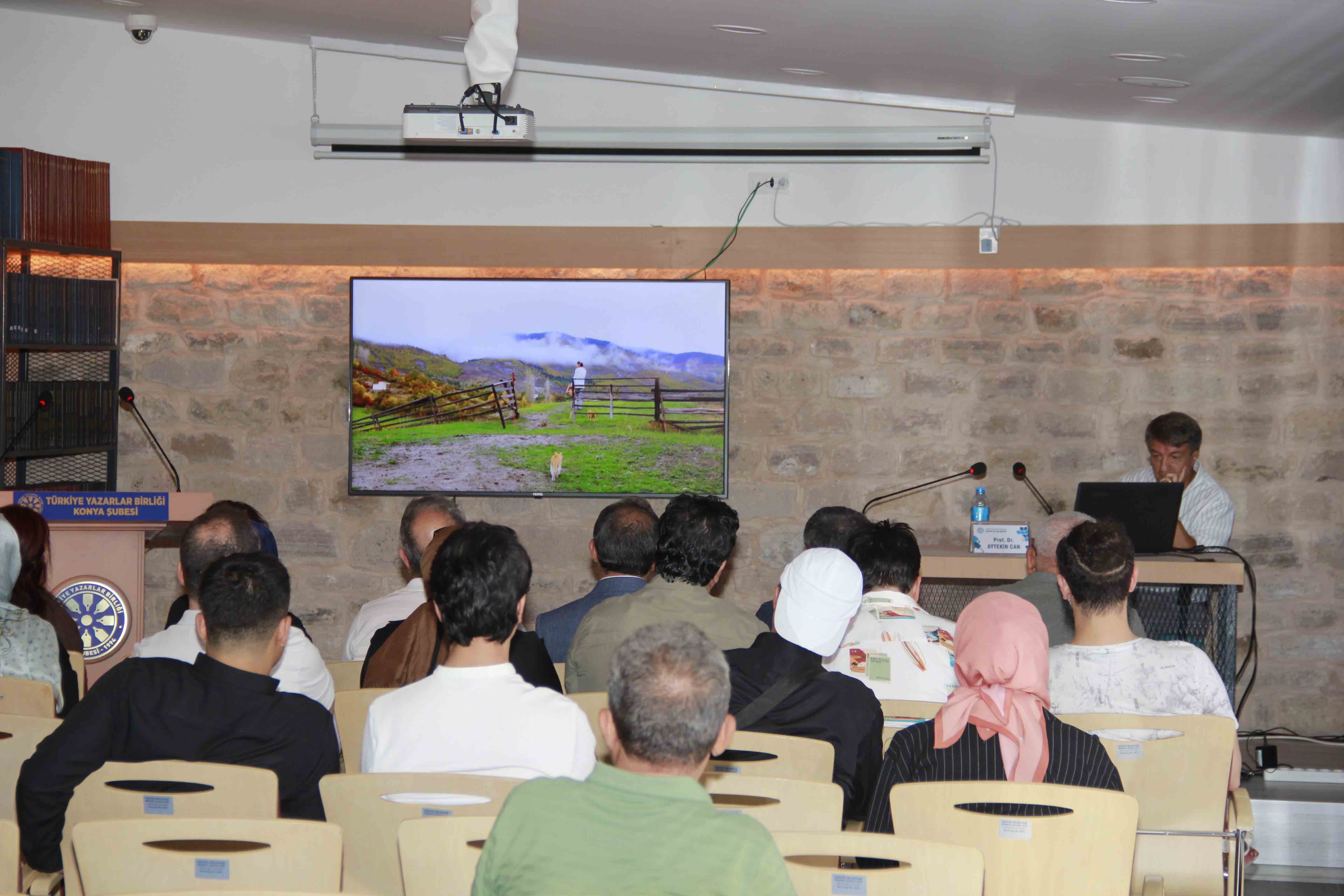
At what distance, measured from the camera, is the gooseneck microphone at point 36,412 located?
17.9 ft

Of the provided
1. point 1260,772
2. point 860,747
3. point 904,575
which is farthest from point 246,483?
point 1260,772

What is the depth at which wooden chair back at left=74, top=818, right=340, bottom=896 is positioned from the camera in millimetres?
1836

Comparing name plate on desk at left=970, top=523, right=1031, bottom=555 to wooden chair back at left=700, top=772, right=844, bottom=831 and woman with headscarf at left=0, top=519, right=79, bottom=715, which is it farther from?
woman with headscarf at left=0, top=519, right=79, bottom=715

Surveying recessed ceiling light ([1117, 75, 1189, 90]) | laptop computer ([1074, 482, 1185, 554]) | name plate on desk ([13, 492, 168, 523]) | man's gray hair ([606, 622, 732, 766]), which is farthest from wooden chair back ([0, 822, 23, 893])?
recessed ceiling light ([1117, 75, 1189, 90])

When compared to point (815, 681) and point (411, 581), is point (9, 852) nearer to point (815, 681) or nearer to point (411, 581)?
A: point (815, 681)

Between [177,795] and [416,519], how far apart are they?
5.86 feet

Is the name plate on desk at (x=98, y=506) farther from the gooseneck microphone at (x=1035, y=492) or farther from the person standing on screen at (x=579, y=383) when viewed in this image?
the gooseneck microphone at (x=1035, y=492)

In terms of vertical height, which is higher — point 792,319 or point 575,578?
point 792,319

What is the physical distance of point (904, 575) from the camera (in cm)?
345

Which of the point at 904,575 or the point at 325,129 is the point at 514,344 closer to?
the point at 325,129

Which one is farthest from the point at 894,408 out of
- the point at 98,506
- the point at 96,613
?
the point at 96,613

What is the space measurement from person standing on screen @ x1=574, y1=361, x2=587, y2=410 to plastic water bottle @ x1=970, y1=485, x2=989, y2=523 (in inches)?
79.8

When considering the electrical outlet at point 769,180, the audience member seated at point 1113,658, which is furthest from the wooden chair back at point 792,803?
the electrical outlet at point 769,180

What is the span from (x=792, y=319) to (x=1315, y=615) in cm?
298
